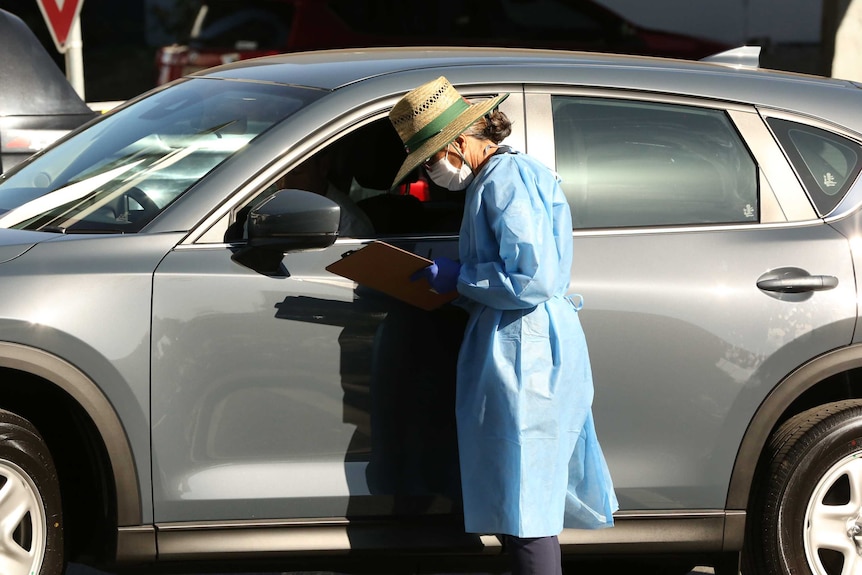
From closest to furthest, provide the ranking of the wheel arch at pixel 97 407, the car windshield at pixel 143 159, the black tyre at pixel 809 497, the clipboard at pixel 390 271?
1. the wheel arch at pixel 97 407
2. the clipboard at pixel 390 271
3. the car windshield at pixel 143 159
4. the black tyre at pixel 809 497

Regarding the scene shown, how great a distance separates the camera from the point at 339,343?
3.88 meters

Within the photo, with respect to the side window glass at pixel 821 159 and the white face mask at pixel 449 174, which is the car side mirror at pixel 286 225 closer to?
the white face mask at pixel 449 174

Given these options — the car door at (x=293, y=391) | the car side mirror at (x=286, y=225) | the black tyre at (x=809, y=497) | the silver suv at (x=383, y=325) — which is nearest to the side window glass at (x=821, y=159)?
the silver suv at (x=383, y=325)

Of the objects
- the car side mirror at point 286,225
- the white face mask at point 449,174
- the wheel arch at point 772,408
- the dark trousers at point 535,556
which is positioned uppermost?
the white face mask at point 449,174

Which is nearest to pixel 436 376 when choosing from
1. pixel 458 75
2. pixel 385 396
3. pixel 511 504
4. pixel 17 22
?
pixel 385 396

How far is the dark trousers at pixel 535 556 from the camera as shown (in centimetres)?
388

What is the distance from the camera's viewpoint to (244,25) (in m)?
15.9

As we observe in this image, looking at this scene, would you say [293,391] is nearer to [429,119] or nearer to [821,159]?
[429,119]

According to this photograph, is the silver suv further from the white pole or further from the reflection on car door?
the white pole

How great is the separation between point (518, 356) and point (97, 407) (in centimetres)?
111

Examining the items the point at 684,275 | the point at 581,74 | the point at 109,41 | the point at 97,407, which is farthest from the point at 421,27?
the point at 97,407

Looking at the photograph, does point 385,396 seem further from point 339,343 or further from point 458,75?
point 458,75

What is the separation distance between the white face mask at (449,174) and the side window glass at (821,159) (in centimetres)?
108

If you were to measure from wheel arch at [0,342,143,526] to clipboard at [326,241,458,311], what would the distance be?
71 cm
